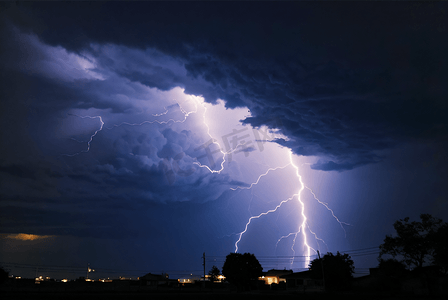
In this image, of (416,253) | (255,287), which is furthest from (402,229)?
(255,287)

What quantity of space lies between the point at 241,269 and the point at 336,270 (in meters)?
15.9

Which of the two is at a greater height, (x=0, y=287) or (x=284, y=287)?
(x=0, y=287)

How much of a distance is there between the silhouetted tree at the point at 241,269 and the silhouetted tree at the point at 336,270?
35.5 ft

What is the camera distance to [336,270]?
46.8 meters

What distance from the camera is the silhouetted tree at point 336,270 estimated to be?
4694cm

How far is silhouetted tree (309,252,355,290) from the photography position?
1848 inches

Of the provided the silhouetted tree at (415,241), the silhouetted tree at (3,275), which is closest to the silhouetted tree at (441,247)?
the silhouetted tree at (415,241)

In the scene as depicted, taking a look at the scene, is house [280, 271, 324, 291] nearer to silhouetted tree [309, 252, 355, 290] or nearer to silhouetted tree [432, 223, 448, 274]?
silhouetted tree [309, 252, 355, 290]

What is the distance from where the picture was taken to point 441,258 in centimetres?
3734

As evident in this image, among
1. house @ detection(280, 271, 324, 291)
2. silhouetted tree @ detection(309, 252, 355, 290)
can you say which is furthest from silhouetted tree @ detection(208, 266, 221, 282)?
silhouetted tree @ detection(309, 252, 355, 290)

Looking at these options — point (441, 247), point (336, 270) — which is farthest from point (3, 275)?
point (441, 247)

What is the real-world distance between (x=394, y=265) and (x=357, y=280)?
599 inches

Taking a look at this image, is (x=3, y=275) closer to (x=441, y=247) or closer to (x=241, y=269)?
(x=241, y=269)

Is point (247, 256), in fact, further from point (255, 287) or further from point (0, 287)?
point (0, 287)
